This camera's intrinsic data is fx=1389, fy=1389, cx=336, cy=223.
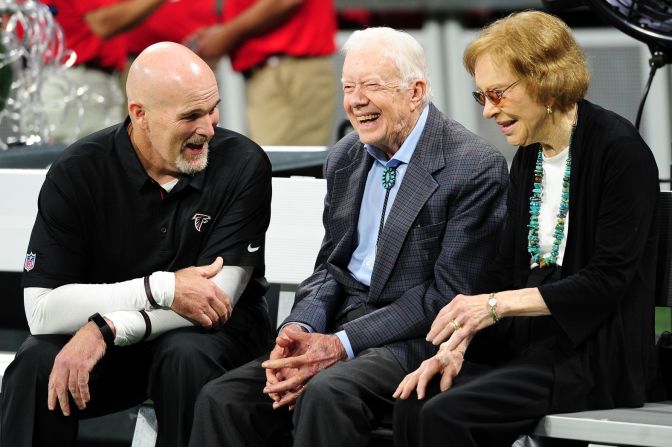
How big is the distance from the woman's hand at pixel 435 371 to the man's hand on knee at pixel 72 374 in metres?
0.79

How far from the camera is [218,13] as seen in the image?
7.61m

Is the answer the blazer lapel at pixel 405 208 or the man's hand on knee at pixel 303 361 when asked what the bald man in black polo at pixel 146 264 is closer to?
the man's hand on knee at pixel 303 361

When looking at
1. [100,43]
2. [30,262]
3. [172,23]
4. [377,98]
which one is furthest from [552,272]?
[172,23]

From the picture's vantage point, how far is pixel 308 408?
3189mm

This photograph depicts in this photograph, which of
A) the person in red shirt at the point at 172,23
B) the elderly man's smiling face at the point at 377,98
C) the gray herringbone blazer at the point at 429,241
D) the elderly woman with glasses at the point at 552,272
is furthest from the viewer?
the person in red shirt at the point at 172,23

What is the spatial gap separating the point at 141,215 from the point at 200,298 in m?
0.30

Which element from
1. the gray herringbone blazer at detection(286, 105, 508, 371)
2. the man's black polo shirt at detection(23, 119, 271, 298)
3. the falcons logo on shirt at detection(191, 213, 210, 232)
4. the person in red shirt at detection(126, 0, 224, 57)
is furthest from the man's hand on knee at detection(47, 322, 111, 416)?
the person in red shirt at detection(126, 0, 224, 57)

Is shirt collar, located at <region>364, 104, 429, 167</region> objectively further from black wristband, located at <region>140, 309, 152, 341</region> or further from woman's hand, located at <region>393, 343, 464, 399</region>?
black wristband, located at <region>140, 309, 152, 341</region>

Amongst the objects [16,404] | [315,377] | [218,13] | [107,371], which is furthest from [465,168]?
[218,13]

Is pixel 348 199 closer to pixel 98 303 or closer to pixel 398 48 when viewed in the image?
pixel 398 48

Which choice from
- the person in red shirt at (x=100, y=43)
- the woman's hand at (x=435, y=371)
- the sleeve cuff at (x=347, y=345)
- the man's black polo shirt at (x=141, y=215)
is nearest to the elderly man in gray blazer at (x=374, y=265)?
the sleeve cuff at (x=347, y=345)

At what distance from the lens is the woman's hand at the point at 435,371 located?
10.4 feet

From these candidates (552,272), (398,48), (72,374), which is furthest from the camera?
(398,48)

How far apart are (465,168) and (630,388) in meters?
0.67
